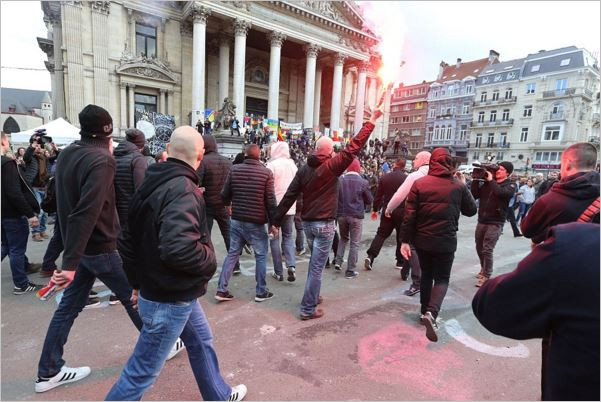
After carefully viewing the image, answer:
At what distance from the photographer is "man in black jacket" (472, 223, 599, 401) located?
41.0 inches

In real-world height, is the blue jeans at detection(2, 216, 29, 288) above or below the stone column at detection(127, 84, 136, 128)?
below

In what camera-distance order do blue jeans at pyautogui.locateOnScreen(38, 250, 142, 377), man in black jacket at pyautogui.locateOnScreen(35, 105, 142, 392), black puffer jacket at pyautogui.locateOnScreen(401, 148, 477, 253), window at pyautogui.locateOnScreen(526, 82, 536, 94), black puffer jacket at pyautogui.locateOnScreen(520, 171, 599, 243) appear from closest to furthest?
man in black jacket at pyautogui.locateOnScreen(35, 105, 142, 392) → black puffer jacket at pyautogui.locateOnScreen(520, 171, 599, 243) → blue jeans at pyautogui.locateOnScreen(38, 250, 142, 377) → black puffer jacket at pyautogui.locateOnScreen(401, 148, 477, 253) → window at pyautogui.locateOnScreen(526, 82, 536, 94)

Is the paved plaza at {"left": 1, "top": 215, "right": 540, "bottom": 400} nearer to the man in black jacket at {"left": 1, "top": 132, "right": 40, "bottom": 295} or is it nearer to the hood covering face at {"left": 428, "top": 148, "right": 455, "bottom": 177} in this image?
the man in black jacket at {"left": 1, "top": 132, "right": 40, "bottom": 295}

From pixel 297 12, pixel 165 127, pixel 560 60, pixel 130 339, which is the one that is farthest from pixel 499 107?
pixel 130 339

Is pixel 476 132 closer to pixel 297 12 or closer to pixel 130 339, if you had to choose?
pixel 297 12

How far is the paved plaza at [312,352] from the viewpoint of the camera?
2641mm

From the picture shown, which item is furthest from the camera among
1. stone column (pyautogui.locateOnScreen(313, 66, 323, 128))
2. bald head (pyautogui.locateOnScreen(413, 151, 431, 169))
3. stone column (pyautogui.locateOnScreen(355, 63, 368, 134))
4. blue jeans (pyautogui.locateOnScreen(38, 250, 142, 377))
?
stone column (pyautogui.locateOnScreen(313, 66, 323, 128))

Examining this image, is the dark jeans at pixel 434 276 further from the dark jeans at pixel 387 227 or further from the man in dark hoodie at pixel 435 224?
the dark jeans at pixel 387 227

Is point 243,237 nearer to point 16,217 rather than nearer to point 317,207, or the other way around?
point 317,207

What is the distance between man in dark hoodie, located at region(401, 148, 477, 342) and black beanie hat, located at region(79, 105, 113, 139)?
3180mm

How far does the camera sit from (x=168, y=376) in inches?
108

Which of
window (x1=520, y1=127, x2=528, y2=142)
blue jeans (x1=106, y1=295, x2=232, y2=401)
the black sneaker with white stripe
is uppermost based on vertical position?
window (x1=520, y1=127, x2=528, y2=142)

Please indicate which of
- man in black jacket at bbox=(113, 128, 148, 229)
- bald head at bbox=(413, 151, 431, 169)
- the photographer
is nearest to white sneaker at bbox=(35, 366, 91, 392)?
man in black jacket at bbox=(113, 128, 148, 229)

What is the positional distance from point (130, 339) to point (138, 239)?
1893 millimetres
